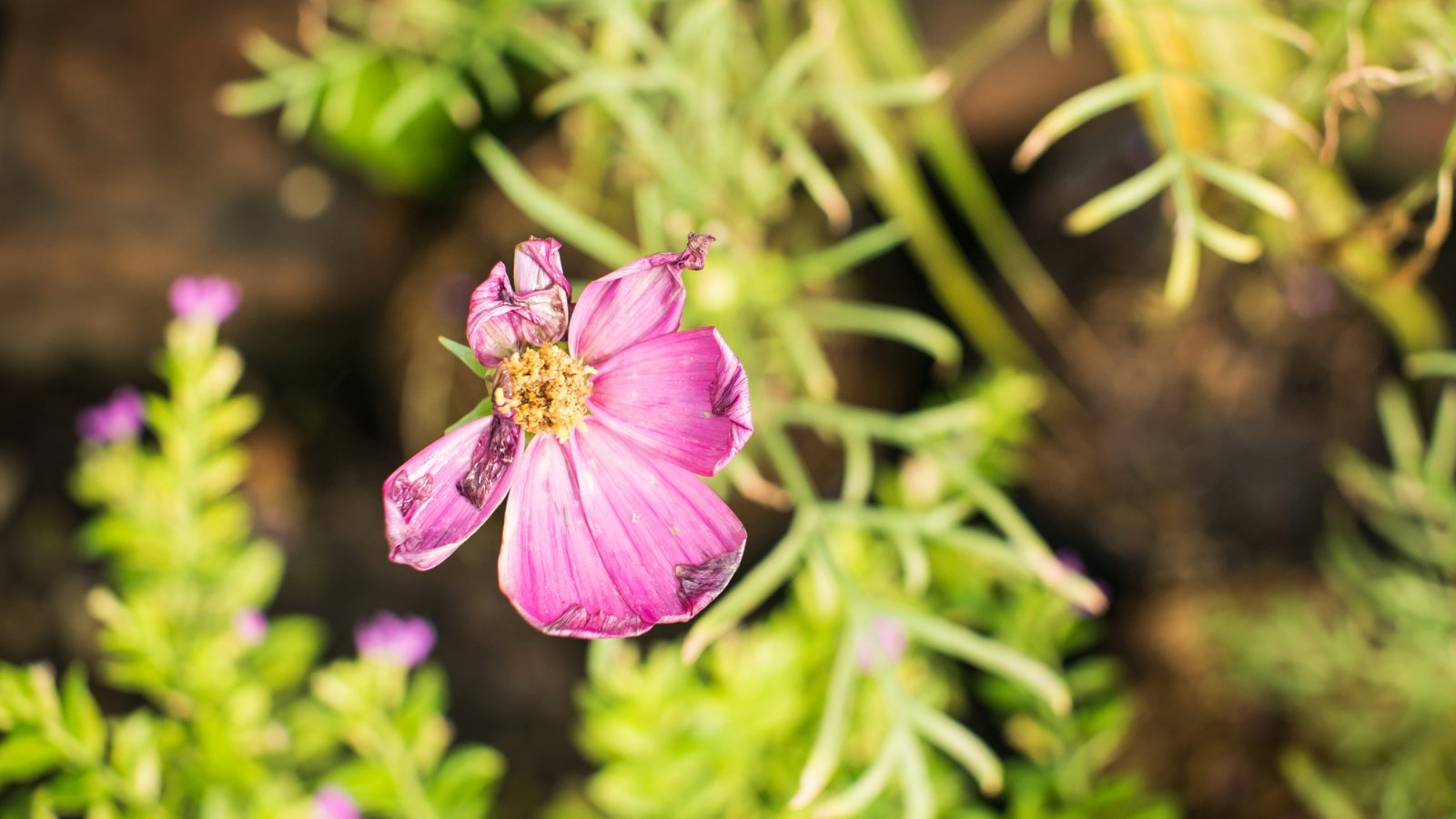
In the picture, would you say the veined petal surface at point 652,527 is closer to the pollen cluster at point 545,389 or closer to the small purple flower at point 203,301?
the pollen cluster at point 545,389

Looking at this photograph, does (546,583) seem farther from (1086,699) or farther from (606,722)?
(1086,699)

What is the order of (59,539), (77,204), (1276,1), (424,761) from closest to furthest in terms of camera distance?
(424,761), (1276,1), (77,204), (59,539)

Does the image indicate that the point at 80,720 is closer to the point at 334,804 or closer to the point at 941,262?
the point at 334,804

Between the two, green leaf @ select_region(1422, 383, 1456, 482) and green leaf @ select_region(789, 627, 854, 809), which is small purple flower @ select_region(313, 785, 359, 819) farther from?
green leaf @ select_region(1422, 383, 1456, 482)

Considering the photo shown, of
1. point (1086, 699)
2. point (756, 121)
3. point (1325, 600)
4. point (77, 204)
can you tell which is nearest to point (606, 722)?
point (756, 121)

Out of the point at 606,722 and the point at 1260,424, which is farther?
the point at 1260,424

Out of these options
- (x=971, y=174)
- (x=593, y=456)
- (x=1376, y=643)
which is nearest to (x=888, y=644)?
(x=593, y=456)

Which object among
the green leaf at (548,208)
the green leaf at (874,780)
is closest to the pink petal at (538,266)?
the green leaf at (548,208)
